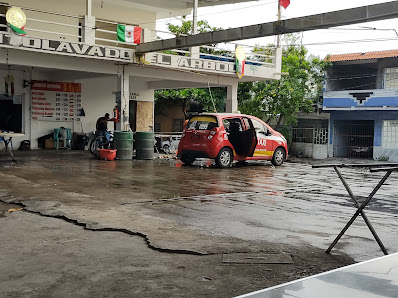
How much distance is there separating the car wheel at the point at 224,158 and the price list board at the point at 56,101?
9109 mm

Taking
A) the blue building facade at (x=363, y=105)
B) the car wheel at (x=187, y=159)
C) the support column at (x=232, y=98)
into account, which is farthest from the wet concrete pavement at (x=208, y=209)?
the blue building facade at (x=363, y=105)

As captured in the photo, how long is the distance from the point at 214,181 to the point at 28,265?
302 inches

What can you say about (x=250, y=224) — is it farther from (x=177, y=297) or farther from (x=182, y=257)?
(x=177, y=297)

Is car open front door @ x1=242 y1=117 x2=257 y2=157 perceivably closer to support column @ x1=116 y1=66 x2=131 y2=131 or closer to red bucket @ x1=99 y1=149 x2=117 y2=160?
red bucket @ x1=99 y1=149 x2=117 y2=160

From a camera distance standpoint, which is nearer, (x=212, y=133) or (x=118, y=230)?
(x=118, y=230)

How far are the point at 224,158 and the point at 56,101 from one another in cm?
940

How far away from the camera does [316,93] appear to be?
Answer: 97.0 ft

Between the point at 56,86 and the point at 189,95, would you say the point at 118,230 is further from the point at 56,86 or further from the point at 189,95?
the point at 189,95

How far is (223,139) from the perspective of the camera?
1538 cm

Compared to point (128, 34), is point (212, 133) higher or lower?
lower

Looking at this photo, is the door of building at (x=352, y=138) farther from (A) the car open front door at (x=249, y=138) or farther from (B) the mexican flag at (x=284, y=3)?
(A) the car open front door at (x=249, y=138)

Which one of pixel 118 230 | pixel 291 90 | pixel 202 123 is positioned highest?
pixel 291 90

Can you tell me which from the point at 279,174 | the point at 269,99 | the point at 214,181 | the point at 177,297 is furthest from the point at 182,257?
the point at 269,99

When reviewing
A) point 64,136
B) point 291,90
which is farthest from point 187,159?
point 291,90
